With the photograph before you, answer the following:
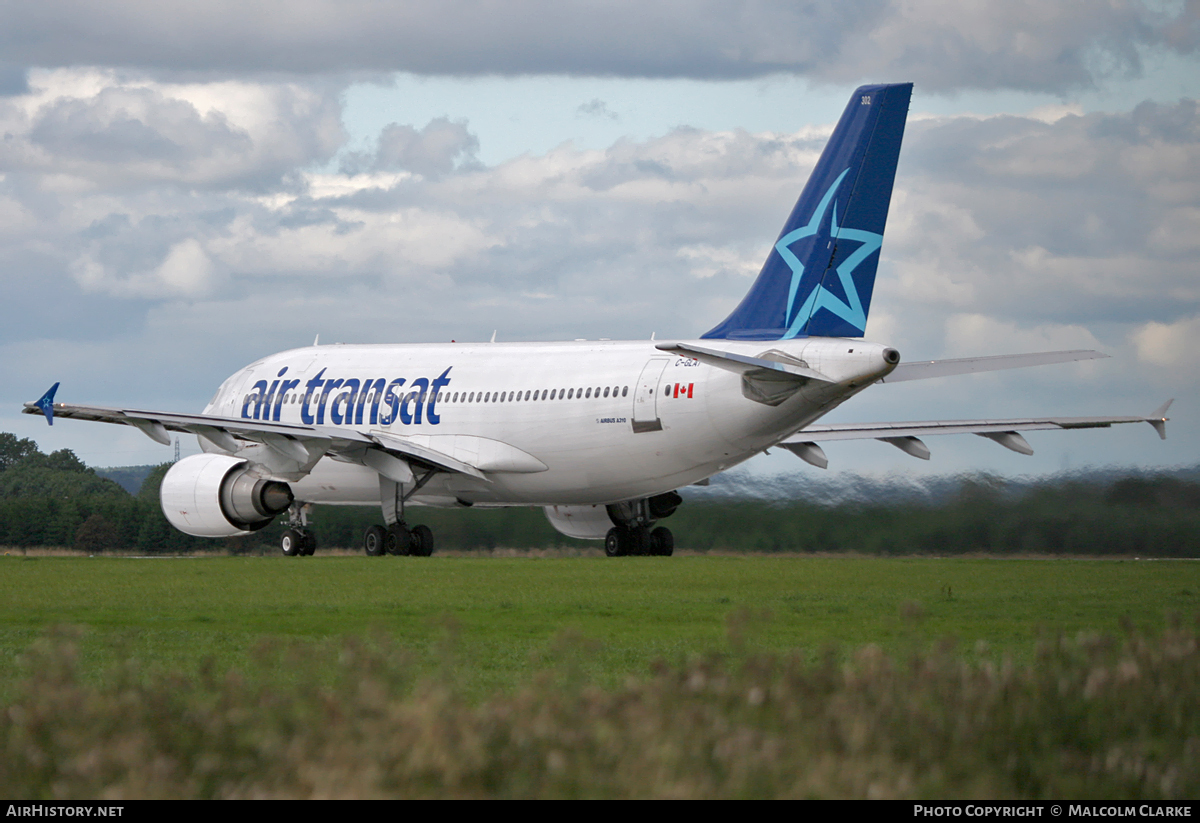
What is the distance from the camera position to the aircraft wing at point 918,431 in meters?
29.4

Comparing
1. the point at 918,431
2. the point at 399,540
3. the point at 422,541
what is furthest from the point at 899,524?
the point at 399,540

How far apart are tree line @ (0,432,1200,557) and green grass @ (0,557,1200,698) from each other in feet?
6.18

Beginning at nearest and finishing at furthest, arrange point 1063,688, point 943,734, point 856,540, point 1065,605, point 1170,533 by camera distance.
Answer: point 943,734 → point 1063,688 → point 1065,605 → point 1170,533 → point 856,540

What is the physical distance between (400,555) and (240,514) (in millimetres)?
3500

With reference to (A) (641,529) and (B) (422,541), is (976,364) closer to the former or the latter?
(A) (641,529)

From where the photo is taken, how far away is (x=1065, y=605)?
53.4 feet

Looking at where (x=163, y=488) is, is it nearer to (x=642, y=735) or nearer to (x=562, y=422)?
(x=562, y=422)

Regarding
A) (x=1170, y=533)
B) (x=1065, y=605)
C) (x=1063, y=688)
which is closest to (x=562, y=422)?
(x=1170, y=533)

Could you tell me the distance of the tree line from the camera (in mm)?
27562

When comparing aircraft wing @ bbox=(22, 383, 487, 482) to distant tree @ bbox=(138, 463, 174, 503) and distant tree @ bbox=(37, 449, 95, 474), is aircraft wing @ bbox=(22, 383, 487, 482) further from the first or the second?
distant tree @ bbox=(37, 449, 95, 474)

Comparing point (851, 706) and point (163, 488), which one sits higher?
point (163, 488)

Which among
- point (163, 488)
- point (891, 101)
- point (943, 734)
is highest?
point (891, 101)

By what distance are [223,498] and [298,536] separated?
3.91 m

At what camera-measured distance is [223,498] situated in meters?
30.4
